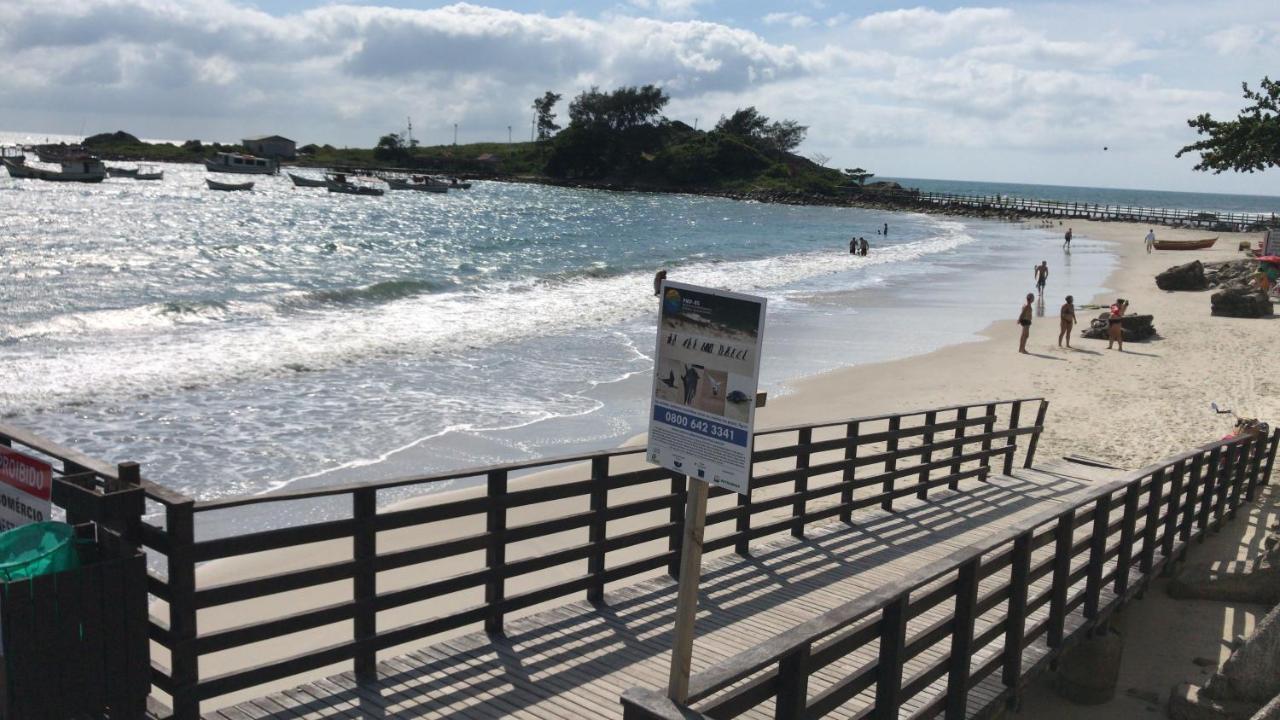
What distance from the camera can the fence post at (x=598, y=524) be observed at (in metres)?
6.77

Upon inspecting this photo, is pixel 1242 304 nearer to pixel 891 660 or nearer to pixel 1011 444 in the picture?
pixel 1011 444

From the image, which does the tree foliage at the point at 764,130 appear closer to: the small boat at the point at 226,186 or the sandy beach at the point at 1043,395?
the small boat at the point at 226,186

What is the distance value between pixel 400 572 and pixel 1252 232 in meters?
95.0

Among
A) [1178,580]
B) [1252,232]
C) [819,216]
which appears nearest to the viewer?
[1178,580]

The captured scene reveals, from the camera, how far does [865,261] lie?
57.0 meters

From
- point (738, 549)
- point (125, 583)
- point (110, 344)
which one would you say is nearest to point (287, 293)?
point (110, 344)

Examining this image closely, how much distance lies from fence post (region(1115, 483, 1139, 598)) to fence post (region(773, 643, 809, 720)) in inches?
195

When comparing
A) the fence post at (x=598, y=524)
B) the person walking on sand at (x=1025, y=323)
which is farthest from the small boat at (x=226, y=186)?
the fence post at (x=598, y=524)

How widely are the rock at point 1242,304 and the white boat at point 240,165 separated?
13442 cm

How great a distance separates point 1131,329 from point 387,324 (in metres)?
20.8

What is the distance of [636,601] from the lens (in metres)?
7.08

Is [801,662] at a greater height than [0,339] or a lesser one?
greater

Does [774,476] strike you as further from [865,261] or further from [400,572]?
[865,261]

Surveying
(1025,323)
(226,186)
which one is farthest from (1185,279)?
Answer: (226,186)
